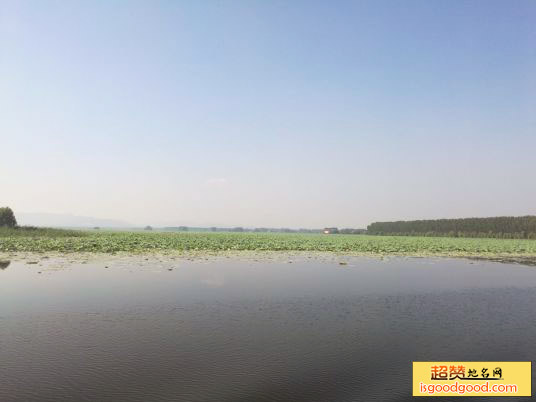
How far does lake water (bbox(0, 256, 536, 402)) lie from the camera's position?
6168 mm

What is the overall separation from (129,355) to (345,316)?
629 centimetres

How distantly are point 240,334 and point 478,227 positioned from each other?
12706 centimetres

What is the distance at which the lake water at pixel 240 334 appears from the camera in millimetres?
6168

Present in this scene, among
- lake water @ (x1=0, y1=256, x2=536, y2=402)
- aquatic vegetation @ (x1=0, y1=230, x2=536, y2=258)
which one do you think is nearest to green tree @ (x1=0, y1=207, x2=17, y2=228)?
aquatic vegetation @ (x1=0, y1=230, x2=536, y2=258)

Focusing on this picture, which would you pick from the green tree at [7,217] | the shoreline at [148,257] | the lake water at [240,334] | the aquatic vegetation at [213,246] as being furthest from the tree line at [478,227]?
the green tree at [7,217]

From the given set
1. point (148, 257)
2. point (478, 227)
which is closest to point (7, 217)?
point (148, 257)

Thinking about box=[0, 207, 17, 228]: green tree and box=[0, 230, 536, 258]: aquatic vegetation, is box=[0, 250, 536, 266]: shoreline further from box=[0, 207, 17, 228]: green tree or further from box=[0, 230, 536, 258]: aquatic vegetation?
box=[0, 207, 17, 228]: green tree

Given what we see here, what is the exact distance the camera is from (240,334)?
29.7 ft

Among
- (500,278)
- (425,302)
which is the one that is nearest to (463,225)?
(500,278)

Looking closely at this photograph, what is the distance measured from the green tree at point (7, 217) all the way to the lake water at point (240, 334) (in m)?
53.0

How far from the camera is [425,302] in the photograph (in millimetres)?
13672

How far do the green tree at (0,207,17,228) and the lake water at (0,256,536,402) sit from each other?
53.0 metres

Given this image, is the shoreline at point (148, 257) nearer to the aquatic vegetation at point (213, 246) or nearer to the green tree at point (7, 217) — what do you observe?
the aquatic vegetation at point (213, 246)

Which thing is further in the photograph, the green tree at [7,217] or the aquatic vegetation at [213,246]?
the green tree at [7,217]
